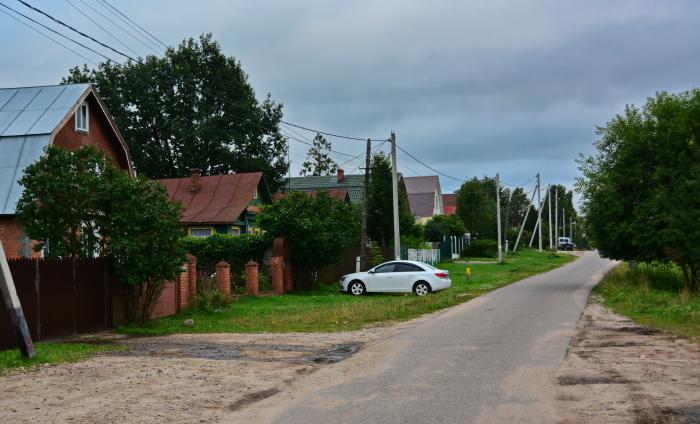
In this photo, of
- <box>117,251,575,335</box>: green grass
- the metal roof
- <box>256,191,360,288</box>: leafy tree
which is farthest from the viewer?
<box>256,191,360,288</box>: leafy tree

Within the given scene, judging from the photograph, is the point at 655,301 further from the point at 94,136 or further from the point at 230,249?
the point at 94,136

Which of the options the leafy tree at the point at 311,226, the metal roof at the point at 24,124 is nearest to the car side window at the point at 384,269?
the leafy tree at the point at 311,226

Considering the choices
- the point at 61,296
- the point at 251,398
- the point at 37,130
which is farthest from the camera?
the point at 37,130

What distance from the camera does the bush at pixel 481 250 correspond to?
64.0 meters

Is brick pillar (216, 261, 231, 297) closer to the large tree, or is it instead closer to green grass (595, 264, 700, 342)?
green grass (595, 264, 700, 342)

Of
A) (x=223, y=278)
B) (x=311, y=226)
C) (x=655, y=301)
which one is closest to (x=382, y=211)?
(x=311, y=226)

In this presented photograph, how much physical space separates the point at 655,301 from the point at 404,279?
8654mm

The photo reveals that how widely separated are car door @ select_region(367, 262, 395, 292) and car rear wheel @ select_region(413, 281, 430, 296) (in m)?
0.88

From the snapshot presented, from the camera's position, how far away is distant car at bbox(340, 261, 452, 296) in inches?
983

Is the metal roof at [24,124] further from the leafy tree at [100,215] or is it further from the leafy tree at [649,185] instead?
the leafy tree at [649,185]

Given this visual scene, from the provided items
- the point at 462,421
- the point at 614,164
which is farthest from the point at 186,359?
the point at 614,164

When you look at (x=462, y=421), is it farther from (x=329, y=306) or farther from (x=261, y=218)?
(x=261, y=218)

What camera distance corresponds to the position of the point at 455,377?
9.59m

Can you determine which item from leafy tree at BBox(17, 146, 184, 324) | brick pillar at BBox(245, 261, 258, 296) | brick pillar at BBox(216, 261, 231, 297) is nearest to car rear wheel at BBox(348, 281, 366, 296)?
brick pillar at BBox(245, 261, 258, 296)
